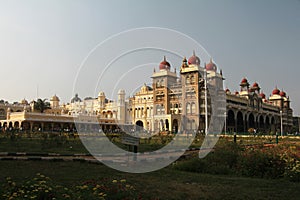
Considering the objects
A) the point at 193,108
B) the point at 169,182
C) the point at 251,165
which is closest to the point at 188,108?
the point at 193,108

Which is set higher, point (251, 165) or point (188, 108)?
point (188, 108)

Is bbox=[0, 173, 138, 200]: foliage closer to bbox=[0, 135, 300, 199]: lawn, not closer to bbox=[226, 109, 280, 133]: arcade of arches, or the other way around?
bbox=[0, 135, 300, 199]: lawn

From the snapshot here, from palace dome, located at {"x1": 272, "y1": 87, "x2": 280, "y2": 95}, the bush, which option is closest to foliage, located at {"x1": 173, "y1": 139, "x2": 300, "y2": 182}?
the bush

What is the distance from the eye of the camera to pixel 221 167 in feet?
36.4

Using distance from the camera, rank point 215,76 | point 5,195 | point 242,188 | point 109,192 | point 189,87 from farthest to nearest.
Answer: point 215,76 < point 189,87 < point 242,188 < point 109,192 < point 5,195

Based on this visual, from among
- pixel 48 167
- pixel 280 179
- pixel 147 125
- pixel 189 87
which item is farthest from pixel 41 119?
pixel 280 179

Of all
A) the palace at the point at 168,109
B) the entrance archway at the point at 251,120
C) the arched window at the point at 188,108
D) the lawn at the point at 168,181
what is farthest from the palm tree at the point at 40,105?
the lawn at the point at 168,181

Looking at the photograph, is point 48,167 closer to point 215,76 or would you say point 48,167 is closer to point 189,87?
point 189,87

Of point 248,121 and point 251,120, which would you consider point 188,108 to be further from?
point 251,120

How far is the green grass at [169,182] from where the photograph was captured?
7312 millimetres

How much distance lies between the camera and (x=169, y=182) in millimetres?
8688

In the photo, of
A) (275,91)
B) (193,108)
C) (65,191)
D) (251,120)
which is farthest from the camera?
(275,91)

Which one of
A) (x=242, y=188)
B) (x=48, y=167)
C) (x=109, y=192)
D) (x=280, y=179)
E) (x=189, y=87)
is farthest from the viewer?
(x=189, y=87)

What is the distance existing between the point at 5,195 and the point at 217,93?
54637mm
